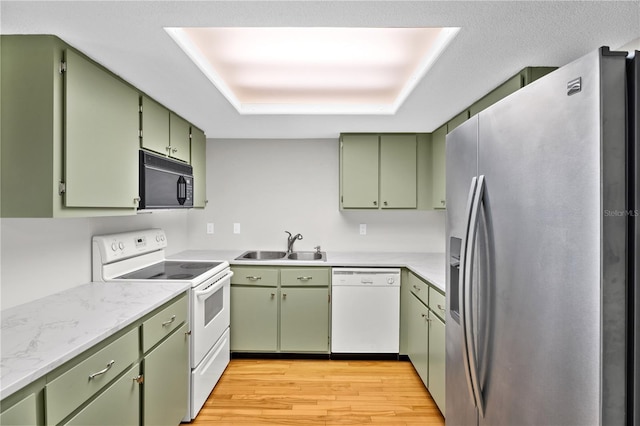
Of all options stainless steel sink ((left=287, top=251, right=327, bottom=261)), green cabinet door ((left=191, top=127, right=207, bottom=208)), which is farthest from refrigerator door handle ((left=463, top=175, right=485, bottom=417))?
green cabinet door ((left=191, top=127, right=207, bottom=208))

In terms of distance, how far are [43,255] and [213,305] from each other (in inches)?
43.4

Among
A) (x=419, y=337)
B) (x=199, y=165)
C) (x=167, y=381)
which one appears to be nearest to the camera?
(x=167, y=381)

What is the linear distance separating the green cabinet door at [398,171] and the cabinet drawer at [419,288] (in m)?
0.81

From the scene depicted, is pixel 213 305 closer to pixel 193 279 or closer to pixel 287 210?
pixel 193 279

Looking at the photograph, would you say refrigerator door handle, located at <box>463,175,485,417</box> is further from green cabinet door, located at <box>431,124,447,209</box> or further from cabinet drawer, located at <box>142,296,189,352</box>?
green cabinet door, located at <box>431,124,447,209</box>

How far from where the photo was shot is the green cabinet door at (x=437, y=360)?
2080 mm

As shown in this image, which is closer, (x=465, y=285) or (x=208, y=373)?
(x=465, y=285)

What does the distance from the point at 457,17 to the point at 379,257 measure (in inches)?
91.4

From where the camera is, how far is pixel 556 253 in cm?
78

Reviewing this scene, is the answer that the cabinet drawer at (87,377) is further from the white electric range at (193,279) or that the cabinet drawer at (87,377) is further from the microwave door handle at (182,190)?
the microwave door handle at (182,190)

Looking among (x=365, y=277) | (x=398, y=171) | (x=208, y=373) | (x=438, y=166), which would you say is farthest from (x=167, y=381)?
(x=438, y=166)

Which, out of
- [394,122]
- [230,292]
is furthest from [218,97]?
[230,292]

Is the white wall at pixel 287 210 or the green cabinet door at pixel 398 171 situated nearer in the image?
the green cabinet door at pixel 398 171

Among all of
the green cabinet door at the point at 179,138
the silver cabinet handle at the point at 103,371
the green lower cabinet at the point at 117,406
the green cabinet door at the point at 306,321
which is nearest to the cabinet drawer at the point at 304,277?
the green cabinet door at the point at 306,321
